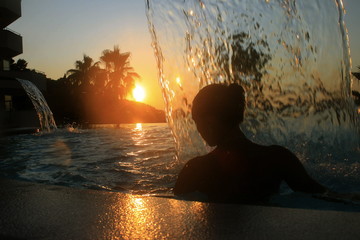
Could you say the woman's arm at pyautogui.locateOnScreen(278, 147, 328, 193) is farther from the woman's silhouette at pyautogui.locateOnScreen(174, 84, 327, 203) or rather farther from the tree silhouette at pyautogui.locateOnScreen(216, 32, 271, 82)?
the tree silhouette at pyautogui.locateOnScreen(216, 32, 271, 82)

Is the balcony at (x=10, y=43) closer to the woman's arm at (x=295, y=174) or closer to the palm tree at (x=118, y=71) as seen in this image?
the palm tree at (x=118, y=71)

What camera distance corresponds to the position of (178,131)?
6.04 meters

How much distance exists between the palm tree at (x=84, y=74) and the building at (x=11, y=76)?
545 inches

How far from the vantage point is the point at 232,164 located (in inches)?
84.5

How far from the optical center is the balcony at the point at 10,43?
2391 cm

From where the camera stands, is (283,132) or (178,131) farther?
(178,131)

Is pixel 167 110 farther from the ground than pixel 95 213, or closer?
farther from the ground

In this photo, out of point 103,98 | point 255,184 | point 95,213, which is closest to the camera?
point 95,213

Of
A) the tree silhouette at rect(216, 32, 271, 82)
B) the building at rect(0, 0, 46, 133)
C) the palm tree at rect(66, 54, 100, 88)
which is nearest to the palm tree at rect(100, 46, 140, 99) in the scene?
the palm tree at rect(66, 54, 100, 88)

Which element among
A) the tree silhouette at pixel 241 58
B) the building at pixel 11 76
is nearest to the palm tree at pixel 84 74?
the building at pixel 11 76

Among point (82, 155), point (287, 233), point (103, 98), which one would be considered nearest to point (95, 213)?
point (287, 233)

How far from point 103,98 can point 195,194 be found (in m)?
39.3

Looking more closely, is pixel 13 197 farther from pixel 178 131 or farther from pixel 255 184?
pixel 178 131

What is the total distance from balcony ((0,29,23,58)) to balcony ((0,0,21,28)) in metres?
1.34
